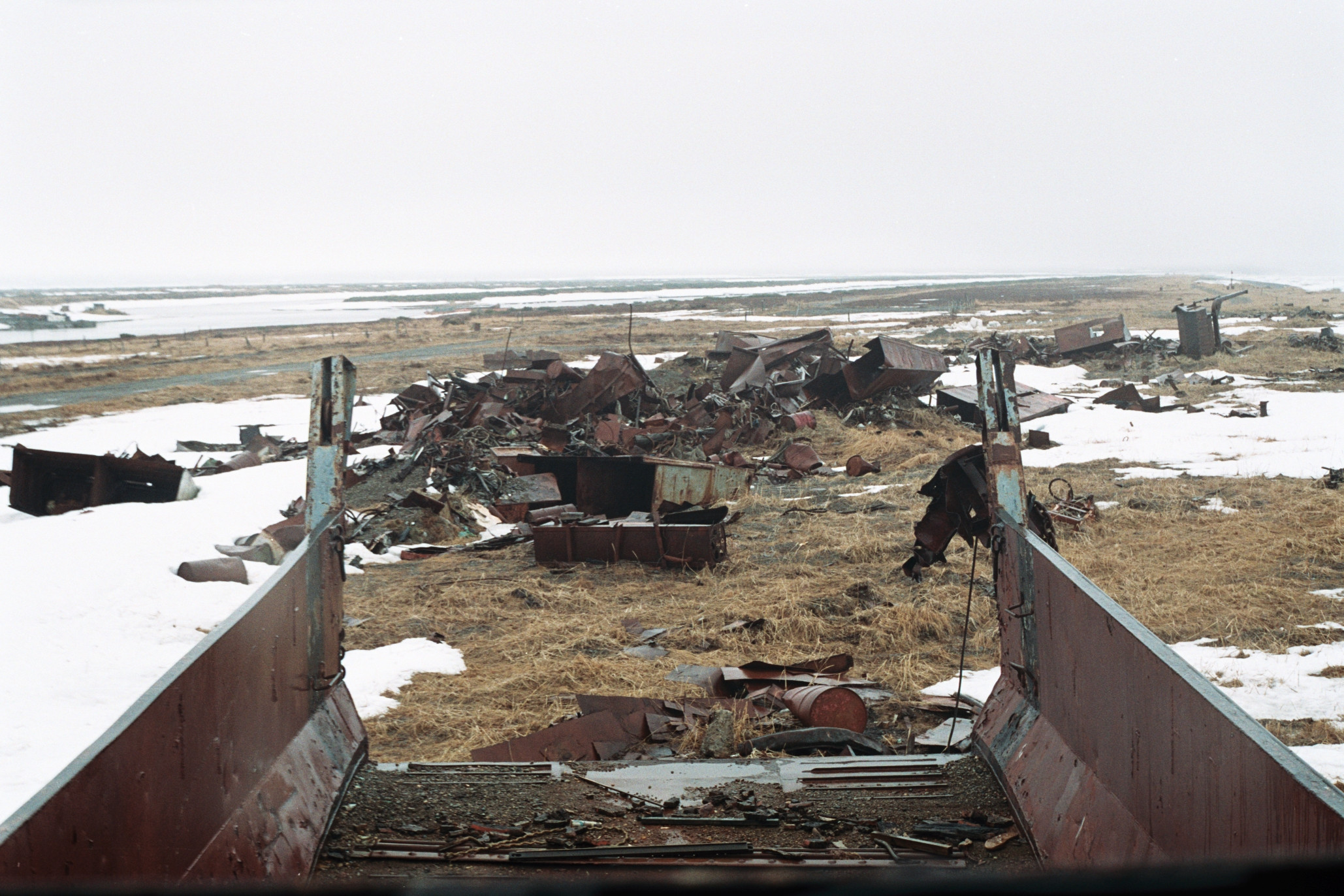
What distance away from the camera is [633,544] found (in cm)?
973

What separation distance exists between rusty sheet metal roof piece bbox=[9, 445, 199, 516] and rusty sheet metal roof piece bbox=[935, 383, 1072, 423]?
12.2 m

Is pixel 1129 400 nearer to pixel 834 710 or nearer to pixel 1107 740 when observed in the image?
pixel 834 710

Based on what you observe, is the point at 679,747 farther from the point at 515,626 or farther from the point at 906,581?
the point at 906,581

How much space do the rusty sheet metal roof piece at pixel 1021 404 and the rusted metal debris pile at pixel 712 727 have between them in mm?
12347

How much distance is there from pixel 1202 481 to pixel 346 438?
10471 millimetres

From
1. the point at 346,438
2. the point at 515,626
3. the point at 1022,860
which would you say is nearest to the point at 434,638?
the point at 515,626

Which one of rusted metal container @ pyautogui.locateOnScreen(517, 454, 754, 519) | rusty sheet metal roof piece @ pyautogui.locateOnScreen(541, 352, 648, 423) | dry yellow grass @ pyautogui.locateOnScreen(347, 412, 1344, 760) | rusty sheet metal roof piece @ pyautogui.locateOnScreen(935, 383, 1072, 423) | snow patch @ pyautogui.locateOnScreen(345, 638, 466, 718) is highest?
rusty sheet metal roof piece @ pyautogui.locateOnScreen(541, 352, 648, 423)

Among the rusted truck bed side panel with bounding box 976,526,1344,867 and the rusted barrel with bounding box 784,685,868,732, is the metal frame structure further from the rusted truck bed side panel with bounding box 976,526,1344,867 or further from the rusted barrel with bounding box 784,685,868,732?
the rusted barrel with bounding box 784,685,868,732

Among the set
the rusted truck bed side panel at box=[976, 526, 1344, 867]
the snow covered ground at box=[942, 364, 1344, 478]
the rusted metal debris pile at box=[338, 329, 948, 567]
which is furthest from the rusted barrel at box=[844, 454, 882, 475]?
the rusted truck bed side panel at box=[976, 526, 1344, 867]

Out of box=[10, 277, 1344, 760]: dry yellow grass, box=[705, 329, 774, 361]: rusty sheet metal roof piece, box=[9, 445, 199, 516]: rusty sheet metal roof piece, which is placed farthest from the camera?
box=[705, 329, 774, 361]: rusty sheet metal roof piece

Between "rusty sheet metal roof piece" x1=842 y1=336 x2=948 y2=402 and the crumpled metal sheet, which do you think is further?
"rusty sheet metal roof piece" x1=842 y1=336 x2=948 y2=402

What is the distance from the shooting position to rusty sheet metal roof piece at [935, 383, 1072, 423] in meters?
17.4

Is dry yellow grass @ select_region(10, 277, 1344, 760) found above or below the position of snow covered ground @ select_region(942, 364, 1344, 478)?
below

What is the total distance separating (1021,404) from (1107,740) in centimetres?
1560
